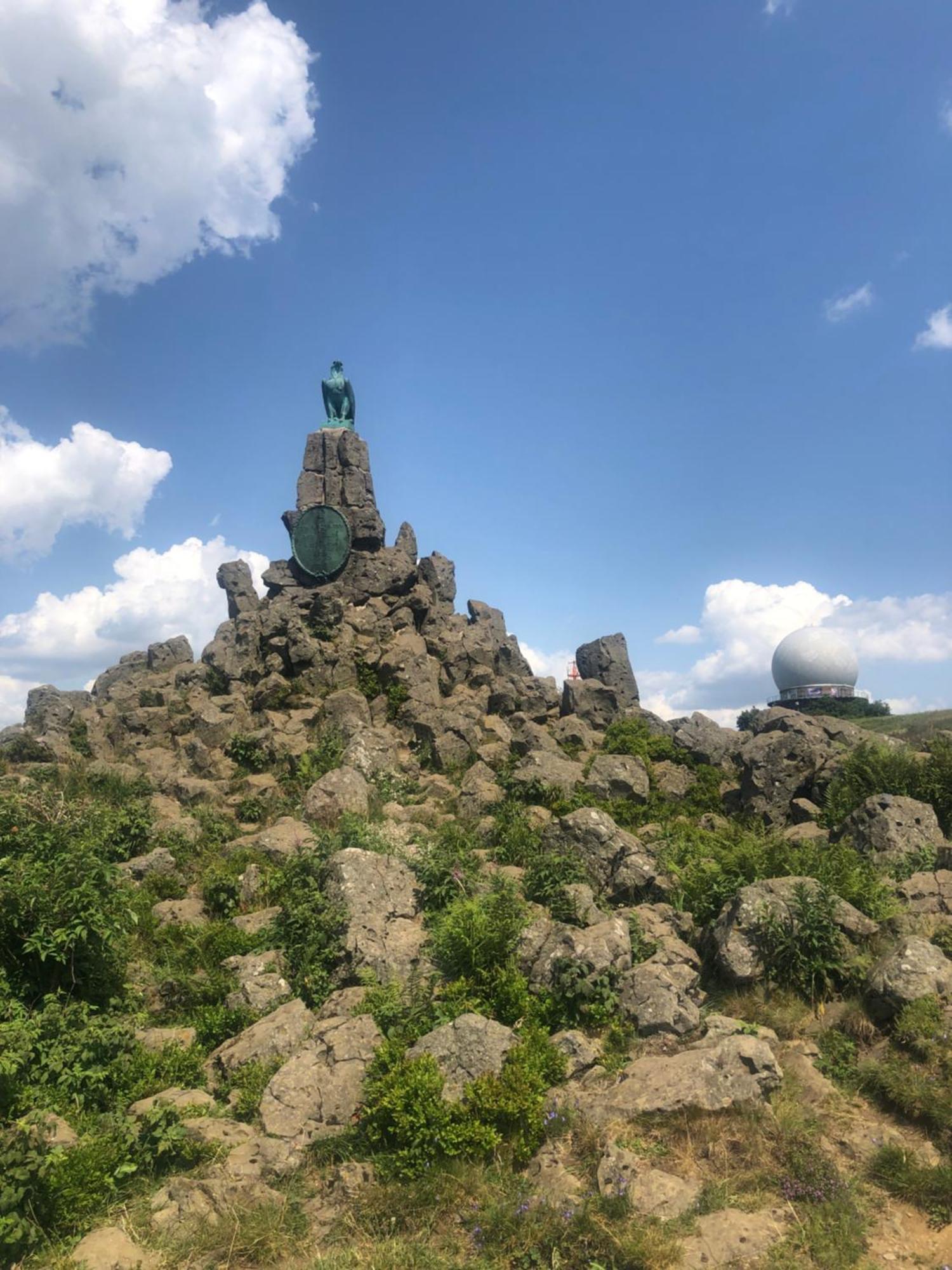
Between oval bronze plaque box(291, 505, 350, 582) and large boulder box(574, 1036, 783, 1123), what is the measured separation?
24289 mm

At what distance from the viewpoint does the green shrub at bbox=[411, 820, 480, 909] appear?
12.9 m

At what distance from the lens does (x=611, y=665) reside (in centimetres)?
3172

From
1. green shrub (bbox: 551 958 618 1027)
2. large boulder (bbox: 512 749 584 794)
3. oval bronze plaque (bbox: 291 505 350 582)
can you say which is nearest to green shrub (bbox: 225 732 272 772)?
large boulder (bbox: 512 749 584 794)

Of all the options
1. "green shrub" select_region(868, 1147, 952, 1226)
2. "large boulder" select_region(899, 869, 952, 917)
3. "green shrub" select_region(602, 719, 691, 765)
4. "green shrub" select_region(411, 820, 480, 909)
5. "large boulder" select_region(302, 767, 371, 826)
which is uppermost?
"green shrub" select_region(602, 719, 691, 765)

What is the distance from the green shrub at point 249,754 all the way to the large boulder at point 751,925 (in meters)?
15.0

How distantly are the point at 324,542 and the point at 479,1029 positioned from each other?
951 inches

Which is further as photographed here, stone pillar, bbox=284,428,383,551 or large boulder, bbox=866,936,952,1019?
stone pillar, bbox=284,428,383,551

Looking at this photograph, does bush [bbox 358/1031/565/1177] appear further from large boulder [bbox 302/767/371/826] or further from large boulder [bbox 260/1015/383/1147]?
large boulder [bbox 302/767/371/826]

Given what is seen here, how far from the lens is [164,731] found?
25812 mm

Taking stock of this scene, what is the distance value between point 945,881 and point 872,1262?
7.68 metres

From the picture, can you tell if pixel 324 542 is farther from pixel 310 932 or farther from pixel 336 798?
pixel 310 932

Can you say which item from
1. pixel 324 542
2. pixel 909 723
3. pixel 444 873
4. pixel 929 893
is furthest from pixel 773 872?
pixel 909 723

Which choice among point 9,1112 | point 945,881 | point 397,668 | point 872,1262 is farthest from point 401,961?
point 397,668

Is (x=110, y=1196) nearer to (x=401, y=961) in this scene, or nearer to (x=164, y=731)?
(x=401, y=961)
